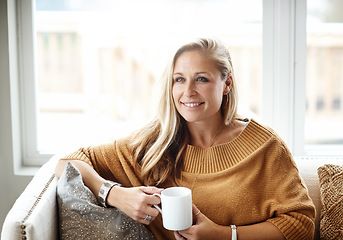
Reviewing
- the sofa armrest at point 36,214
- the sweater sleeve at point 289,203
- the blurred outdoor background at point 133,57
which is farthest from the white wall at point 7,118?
the sweater sleeve at point 289,203

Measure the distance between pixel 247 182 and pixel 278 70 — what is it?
897 millimetres

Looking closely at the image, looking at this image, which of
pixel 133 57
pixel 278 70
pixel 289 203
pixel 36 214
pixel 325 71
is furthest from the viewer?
pixel 325 71

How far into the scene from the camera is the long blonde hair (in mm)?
1604

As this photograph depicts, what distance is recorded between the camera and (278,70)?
87.7 inches

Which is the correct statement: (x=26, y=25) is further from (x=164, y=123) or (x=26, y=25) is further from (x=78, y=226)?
(x=78, y=226)

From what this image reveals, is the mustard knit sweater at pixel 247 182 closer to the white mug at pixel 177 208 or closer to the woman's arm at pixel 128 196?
the woman's arm at pixel 128 196

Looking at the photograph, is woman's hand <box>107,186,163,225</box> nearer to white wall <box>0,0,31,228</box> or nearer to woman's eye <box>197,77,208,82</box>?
woman's eye <box>197,77,208,82</box>

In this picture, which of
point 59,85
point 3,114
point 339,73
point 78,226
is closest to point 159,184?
point 78,226

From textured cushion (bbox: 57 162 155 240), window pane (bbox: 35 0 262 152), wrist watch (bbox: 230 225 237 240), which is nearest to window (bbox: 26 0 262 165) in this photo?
window pane (bbox: 35 0 262 152)

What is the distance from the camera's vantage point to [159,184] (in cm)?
165

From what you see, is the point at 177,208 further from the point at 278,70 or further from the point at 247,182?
the point at 278,70

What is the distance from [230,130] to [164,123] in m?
0.29

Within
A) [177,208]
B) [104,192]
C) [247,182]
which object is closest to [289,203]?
[247,182]

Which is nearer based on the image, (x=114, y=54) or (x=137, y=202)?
(x=137, y=202)
